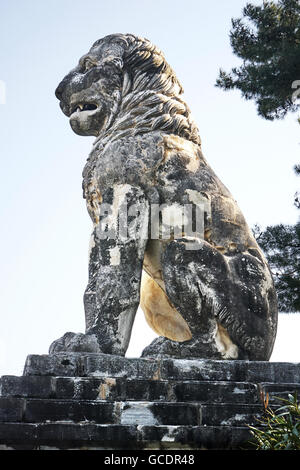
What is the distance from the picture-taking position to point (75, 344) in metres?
6.38

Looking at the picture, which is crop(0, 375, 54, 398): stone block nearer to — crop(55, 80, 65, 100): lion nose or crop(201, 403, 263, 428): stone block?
crop(201, 403, 263, 428): stone block

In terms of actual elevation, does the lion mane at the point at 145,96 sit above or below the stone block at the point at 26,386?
above

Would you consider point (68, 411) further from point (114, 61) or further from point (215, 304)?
point (114, 61)

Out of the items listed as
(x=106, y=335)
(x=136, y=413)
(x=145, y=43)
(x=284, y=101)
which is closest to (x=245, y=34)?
(x=284, y=101)

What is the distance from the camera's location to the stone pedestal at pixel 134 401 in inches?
223

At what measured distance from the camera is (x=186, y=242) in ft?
23.0

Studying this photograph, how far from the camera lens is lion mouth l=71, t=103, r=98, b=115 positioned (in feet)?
26.6

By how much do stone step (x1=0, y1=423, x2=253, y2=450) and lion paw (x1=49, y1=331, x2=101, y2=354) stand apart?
2.79 feet

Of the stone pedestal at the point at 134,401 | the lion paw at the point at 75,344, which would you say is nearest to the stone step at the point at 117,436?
the stone pedestal at the point at 134,401

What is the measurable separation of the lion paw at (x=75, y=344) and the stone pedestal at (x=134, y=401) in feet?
0.72

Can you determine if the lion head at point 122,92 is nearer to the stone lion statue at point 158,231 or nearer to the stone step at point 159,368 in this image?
the stone lion statue at point 158,231

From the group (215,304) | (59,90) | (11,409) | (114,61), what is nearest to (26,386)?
(11,409)

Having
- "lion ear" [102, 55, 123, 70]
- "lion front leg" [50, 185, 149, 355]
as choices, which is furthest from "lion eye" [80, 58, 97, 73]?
"lion front leg" [50, 185, 149, 355]

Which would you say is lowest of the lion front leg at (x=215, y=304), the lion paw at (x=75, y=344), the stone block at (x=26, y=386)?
the stone block at (x=26, y=386)
